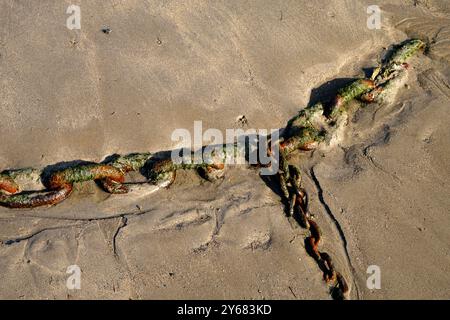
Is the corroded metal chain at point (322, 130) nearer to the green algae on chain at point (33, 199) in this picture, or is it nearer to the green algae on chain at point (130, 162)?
the green algae on chain at point (130, 162)

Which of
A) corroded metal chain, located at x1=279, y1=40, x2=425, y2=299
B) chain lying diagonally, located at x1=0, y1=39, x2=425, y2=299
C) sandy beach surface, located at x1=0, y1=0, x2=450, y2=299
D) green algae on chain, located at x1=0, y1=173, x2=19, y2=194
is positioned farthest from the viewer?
green algae on chain, located at x1=0, y1=173, x2=19, y2=194

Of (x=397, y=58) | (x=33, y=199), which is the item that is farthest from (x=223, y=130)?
(x=397, y=58)

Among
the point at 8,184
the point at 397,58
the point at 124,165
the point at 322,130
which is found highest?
the point at 397,58

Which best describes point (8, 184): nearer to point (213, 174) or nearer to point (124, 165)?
point (124, 165)

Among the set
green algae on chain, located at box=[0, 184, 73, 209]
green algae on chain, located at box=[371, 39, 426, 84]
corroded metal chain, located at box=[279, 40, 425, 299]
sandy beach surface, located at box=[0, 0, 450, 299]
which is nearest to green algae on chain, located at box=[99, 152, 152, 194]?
sandy beach surface, located at box=[0, 0, 450, 299]

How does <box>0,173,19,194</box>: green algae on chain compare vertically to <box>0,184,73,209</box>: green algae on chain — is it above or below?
above

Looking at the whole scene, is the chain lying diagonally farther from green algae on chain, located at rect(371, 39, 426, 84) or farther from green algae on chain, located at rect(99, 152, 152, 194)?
green algae on chain, located at rect(371, 39, 426, 84)
